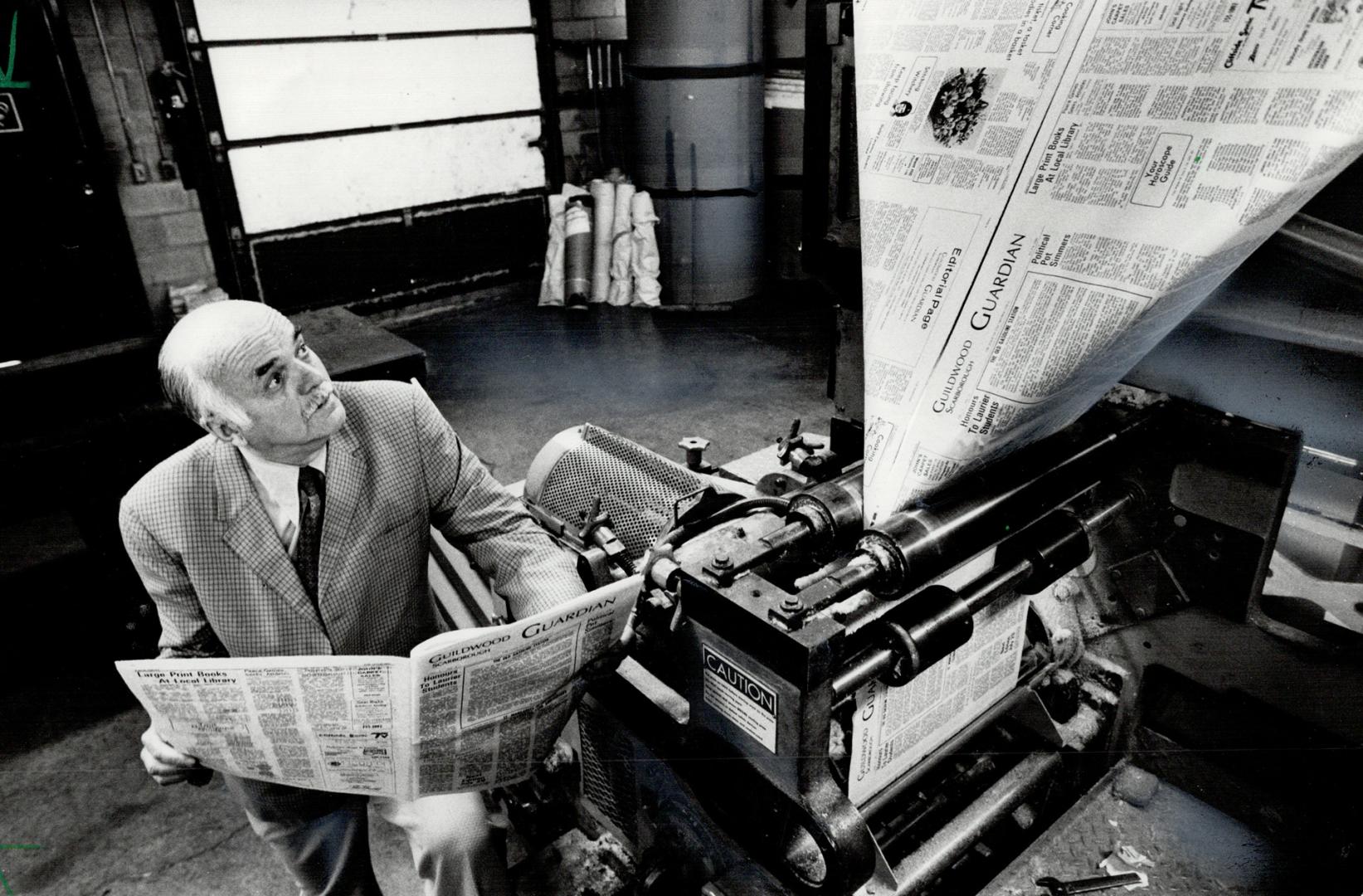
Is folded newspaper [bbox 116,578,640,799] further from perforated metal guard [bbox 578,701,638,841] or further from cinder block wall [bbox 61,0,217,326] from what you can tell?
cinder block wall [bbox 61,0,217,326]

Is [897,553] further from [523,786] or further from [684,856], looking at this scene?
[523,786]

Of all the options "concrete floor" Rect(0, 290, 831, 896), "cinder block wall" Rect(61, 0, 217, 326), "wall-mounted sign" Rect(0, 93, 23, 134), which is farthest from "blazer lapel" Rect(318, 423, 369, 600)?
"cinder block wall" Rect(61, 0, 217, 326)

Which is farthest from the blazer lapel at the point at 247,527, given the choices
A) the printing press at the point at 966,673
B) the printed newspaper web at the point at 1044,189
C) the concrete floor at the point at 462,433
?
the printed newspaper web at the point at 1044,189

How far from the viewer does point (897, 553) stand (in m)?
1.00

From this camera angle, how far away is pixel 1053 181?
39.9 inches

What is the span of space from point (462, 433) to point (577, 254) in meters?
1.93

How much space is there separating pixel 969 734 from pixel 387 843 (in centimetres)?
136

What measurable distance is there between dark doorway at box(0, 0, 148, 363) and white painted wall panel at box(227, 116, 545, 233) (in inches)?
42.0

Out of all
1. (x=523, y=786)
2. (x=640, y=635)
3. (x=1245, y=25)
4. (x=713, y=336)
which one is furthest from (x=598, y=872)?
(x=713, y=336)

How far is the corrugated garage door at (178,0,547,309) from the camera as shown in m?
4.74

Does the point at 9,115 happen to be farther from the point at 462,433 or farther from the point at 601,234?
the point at 601,234

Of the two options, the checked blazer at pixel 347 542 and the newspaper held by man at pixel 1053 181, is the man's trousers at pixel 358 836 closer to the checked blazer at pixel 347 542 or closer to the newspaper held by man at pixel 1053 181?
the checked blazer at pixel 347 542

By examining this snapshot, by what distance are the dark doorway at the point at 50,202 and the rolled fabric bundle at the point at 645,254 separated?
278cm

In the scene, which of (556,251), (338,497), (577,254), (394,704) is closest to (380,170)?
(556,251)
